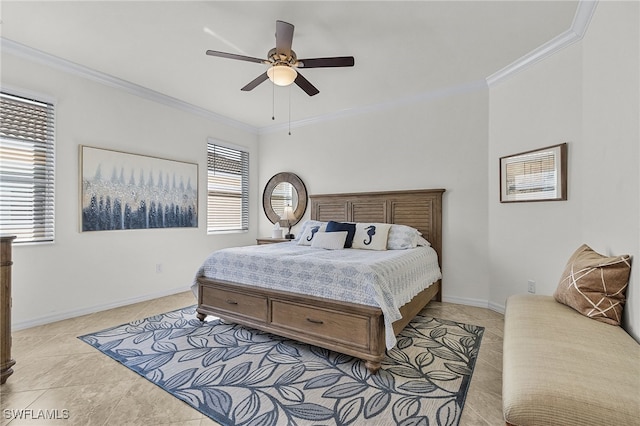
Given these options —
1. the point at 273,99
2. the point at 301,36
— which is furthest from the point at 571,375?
the point at 273,99

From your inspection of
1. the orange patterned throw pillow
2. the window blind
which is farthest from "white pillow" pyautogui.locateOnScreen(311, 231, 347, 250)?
the orange patterned throw pillow

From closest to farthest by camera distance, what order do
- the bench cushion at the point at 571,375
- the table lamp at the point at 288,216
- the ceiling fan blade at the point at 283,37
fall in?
the bench cushion at the point at 571,375 → the ceiling fan blade at the point at 283,37 → the table lamp at the point at 288,216

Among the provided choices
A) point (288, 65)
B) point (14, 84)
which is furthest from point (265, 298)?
point (14, 84)

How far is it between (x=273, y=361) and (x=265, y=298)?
56 cm

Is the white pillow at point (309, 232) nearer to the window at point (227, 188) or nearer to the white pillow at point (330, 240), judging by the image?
the white pillow at point (330, 240)

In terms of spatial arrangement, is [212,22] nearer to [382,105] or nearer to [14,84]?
[14,84]

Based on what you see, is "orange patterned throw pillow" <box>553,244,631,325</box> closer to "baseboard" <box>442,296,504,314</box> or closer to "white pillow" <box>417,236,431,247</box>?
"baseboard" <box>442,296,504,314</box>

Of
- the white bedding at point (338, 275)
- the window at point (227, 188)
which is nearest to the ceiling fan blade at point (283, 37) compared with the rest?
the white bedding at point (338, 275)

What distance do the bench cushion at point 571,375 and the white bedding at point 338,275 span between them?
2.79ft

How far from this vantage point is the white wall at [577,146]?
178 centimetres

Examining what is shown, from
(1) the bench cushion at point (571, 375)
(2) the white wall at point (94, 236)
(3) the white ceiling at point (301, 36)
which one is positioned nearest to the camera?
(1) the bench cushion at point (571, 375)

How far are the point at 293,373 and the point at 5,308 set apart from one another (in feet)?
6.31

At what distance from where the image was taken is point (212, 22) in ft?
8.25

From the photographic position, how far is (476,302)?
145 inches
